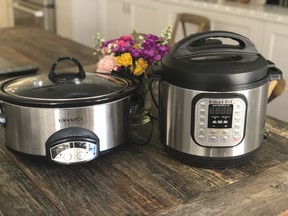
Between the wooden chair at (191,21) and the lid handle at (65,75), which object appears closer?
the lid handle at (65,75)

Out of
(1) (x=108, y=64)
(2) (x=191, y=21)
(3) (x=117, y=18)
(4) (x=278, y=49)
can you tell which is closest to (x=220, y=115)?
(1) (x=108, y=64)

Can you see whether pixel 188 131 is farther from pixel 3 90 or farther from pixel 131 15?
pixel 131 15

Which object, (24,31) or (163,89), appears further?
(24,31)

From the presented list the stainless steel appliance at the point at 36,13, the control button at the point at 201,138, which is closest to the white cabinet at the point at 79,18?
the stainless steel appliance at the point at 36,13

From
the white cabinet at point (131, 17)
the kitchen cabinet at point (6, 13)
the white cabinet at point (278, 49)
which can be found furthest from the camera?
the kitchen cabinet at point (6, 13)

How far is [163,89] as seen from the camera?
1.00 m

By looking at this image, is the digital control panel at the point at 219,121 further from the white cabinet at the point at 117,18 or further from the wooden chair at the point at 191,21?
the white cabinet at the point at 117,18

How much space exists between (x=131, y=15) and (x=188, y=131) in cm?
277

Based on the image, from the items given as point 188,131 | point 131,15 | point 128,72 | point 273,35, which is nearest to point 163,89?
point 188,131

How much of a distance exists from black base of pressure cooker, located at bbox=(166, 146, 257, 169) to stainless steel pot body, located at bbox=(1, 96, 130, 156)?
147mm

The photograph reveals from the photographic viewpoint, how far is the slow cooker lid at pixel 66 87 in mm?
978

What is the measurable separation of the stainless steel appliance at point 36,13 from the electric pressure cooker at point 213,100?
10.1 ft

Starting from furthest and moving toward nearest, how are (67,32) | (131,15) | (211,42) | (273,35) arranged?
(67,32) → (131,15) → (273,35) → (211,42)

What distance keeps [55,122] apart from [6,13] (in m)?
4.11
